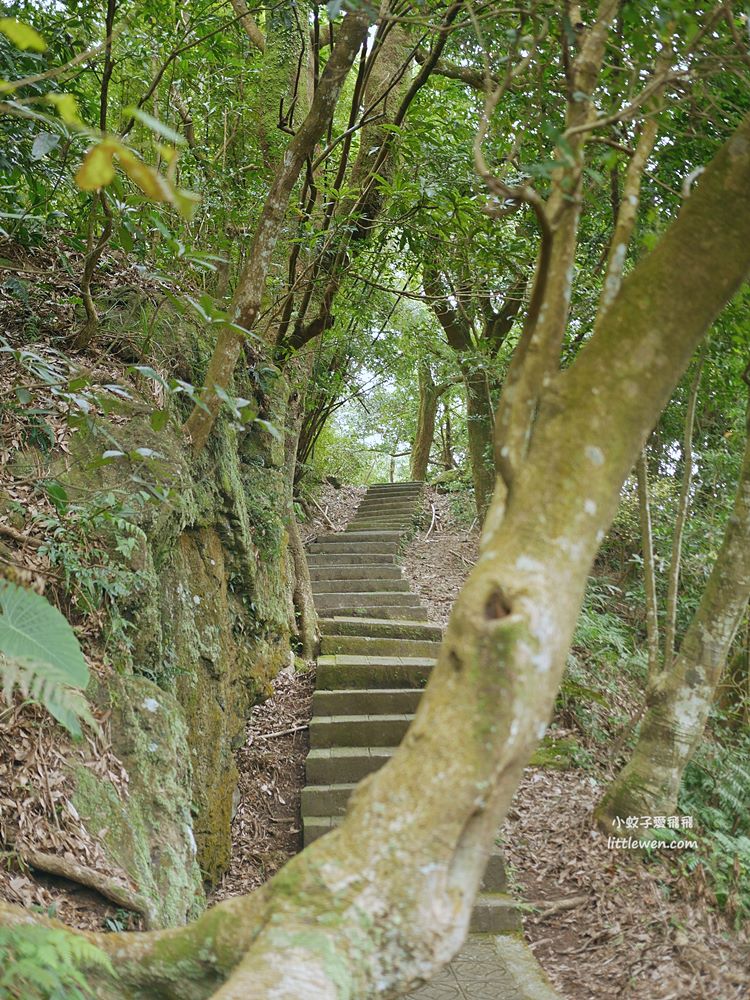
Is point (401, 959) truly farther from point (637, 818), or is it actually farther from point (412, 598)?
point (412, 598)

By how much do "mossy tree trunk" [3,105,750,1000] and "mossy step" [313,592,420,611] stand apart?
20.8 feet

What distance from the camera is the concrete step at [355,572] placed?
9219mm

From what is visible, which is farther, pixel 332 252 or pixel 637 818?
pixel 332 252

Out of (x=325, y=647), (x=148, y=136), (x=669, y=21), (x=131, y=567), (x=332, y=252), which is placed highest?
(x=148, y=136)

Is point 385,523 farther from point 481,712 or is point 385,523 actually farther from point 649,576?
point 481,712

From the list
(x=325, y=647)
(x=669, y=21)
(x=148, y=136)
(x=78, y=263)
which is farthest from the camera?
(x=325, y=647)

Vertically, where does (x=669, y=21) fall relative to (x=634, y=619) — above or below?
above

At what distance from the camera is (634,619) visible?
900cm

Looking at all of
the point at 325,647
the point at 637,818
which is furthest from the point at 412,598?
the point at 637,818

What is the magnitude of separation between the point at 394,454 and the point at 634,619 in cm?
1187

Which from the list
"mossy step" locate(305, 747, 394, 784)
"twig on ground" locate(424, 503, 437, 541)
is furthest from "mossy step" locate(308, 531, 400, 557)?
"mossy step" locate(305, 747, 394, 784)

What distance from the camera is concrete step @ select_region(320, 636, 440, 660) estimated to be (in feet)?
23.1

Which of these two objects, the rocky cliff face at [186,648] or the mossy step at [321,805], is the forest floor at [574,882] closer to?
the mossy step at [321,805]

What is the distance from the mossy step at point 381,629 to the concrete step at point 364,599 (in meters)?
0.69
